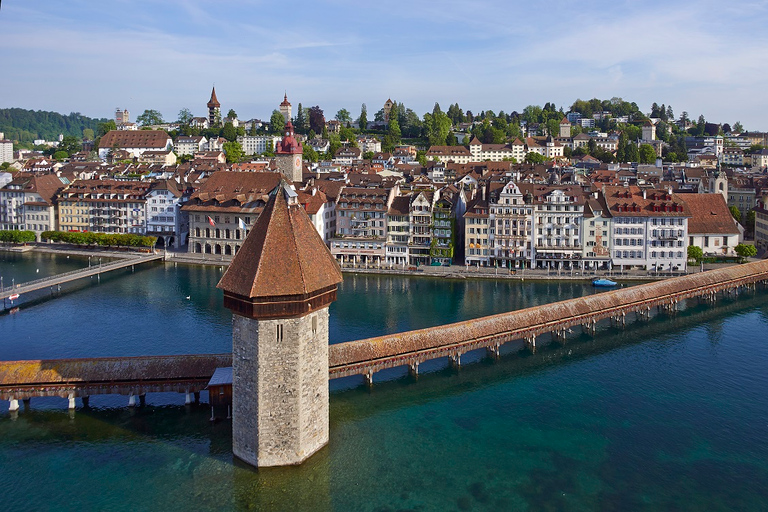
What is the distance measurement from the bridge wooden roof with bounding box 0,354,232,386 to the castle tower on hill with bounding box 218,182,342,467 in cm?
710

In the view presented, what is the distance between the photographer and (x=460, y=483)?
27922 millimetres

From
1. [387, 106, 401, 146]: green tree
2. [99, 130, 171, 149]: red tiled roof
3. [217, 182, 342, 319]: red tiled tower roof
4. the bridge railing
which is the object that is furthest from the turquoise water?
[387, 106, 401, 146]: green tree

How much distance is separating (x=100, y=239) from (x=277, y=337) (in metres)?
65.0

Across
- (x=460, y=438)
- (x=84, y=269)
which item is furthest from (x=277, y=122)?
(x=460, y=438)

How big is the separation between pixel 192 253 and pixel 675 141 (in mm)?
141882

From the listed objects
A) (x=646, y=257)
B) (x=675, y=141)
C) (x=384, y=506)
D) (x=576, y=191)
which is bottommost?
(x=384, y=506)

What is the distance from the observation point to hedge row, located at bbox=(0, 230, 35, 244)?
86.7 metres

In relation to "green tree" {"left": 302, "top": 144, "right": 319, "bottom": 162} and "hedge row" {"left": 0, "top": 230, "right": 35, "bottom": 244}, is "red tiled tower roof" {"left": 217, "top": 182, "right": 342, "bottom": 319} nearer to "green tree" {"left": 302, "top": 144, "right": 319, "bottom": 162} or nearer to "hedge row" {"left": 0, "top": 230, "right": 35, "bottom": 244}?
"hedge row" {"left": 0, "top": 230, "right": 35, "bottom": 244}

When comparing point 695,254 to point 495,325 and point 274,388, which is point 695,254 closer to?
point 495,325

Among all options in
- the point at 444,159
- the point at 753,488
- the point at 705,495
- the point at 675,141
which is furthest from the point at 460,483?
the point at 675,141

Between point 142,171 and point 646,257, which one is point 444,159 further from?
point 646,257

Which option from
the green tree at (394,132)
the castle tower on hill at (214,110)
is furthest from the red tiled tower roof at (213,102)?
the green tree at (394,132)

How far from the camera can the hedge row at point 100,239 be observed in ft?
273

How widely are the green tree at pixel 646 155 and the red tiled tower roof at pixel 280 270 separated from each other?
5161 inches
